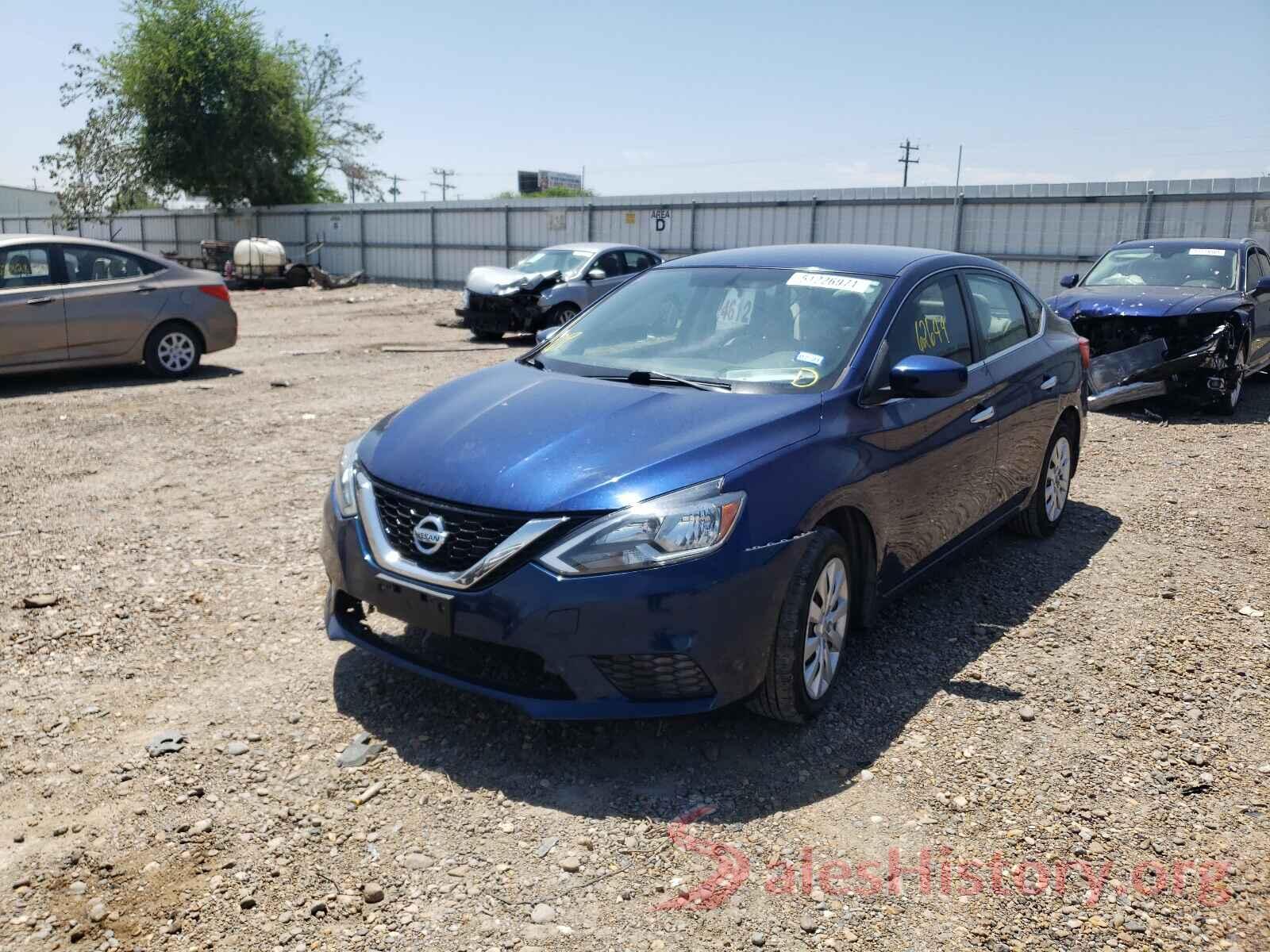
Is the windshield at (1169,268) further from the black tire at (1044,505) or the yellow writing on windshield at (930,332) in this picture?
the yellow writing on windshield at (930,332)

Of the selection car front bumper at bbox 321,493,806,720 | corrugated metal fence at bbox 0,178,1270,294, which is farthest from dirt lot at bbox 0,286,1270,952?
corrugated metal fence at bbox 0,178,1270,294

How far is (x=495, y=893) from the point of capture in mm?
2842

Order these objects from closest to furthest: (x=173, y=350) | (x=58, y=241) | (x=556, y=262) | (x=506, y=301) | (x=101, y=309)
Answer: (x=58, y=241), (x=101, y=309), (x=173, y=350), (x=506, y=301), (x=556, y=262)

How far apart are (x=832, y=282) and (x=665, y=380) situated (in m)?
0.95

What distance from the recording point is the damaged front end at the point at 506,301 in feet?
53.2

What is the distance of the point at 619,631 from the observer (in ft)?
10.5

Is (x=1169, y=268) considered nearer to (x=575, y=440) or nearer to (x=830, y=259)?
(x=830, y=259)

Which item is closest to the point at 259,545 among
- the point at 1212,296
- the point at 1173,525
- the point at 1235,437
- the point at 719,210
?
the point at 1173,525

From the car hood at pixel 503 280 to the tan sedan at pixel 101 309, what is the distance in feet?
15.9

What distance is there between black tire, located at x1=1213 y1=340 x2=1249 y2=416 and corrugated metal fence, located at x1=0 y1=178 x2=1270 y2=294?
8.04 meters

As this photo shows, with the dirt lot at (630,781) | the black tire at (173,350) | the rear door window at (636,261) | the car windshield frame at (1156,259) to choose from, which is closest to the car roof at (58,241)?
the black tire at (173,350)

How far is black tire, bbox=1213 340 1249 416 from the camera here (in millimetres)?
9984

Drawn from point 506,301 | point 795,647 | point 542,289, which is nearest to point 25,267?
point 506,301

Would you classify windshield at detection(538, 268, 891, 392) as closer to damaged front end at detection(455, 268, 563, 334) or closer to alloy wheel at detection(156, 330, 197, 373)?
alloy wheel at detection(156, 330, 197, 373)
